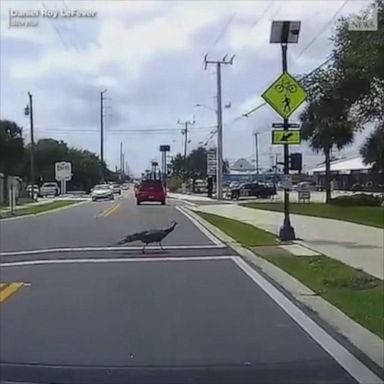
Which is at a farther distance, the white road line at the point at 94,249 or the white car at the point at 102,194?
the white car at the point at 102,194

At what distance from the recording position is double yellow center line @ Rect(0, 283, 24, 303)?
1291cm

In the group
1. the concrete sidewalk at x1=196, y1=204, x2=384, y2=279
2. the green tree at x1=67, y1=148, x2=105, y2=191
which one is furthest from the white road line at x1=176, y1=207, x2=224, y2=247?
the green tree at x1=67, y1=148, x2=105, y2=191

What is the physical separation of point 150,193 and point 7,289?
1723 inches

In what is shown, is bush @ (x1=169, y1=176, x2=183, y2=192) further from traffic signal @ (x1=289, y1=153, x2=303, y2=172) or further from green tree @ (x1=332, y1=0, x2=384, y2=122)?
traffic signal @ (x1=289, y1=153, x2=303, y2=172)

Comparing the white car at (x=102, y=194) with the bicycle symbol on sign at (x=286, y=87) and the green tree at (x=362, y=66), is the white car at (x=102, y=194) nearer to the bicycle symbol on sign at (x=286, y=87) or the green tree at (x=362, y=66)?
the green tree at (x=362, y=66)

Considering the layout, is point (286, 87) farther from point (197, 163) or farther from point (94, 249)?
point (197, 163)

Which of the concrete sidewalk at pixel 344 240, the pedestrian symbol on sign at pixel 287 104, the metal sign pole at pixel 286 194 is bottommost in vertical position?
the concrete sidewalk at pixel 344 240

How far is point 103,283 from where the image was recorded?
47.3 ft

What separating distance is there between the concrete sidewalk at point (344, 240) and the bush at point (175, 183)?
90.7 meters

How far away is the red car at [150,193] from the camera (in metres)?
57.2

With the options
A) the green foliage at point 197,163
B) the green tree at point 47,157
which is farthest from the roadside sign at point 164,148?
the green tree at point 47,157

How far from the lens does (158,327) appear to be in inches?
399

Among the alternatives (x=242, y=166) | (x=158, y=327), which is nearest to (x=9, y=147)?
(x=158, y=327)

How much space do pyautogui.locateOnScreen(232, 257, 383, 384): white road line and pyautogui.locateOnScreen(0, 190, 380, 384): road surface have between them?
0.4 inches
